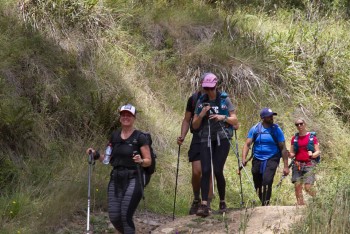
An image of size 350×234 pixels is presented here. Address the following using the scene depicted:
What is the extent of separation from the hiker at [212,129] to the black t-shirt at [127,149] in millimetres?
1225

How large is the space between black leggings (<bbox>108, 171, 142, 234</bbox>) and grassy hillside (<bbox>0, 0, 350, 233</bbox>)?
132 cm

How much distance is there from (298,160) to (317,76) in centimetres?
669

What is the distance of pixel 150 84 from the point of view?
14766 millimetres

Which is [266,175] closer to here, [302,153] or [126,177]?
[302,153]

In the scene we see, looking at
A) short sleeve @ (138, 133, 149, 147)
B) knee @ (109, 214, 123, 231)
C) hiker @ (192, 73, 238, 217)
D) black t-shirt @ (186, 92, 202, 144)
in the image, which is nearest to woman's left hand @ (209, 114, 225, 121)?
hiker @ (192, 73, 238, 217)

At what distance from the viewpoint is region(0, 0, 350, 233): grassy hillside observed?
377 inches

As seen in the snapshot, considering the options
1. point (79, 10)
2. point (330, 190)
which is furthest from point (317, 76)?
point (330, 190)

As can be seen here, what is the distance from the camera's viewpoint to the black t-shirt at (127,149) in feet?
25.2

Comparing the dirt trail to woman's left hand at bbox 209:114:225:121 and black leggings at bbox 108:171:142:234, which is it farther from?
woman's left hand at bbox 209:114:225:121

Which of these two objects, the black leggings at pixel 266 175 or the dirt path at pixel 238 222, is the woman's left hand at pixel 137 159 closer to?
the dirt path at pixel 238 222

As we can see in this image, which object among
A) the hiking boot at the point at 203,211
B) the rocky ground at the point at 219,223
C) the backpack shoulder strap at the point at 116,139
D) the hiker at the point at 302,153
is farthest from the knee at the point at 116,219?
the hiker at the point at 302,153

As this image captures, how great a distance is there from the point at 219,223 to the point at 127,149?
5.50 ft

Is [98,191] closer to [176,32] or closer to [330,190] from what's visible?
[330,190]

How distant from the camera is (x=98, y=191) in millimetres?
9867
